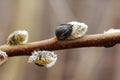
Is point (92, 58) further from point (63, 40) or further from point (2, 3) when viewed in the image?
point (63, 40)

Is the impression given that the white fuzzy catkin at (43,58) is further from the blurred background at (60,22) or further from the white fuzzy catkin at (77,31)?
the blurred background at (60,22)

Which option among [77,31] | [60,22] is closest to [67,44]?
[77,31]

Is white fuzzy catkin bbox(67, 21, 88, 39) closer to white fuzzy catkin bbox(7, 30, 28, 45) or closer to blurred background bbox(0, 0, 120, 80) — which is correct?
white fuzzy catkin bbox(7, 30, 28, 45)

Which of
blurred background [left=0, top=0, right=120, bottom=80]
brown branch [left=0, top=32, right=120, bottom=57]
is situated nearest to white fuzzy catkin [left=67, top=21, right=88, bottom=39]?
brown branch [left=0, top=32, right=120, bottom=57]

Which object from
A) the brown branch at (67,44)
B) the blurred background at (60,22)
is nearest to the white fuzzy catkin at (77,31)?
the brown branch at (67,44)

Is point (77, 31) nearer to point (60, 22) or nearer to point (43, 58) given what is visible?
point (43, 58)

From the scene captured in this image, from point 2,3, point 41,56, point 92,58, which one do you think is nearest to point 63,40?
point 41,56
